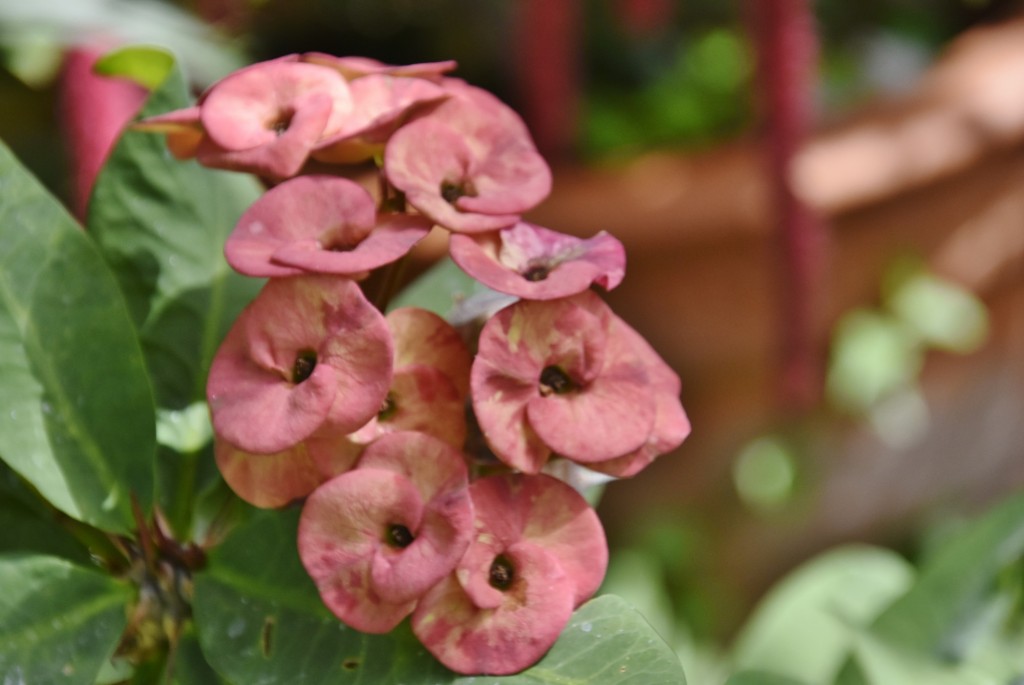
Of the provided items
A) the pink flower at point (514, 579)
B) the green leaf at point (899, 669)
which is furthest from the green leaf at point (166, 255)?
the green leaf at point (899, 669)

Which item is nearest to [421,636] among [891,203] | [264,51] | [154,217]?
[154,217]

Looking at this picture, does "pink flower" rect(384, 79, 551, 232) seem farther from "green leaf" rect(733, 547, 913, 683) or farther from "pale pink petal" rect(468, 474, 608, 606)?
"green leaf" rect(733, 547, 913, 683)

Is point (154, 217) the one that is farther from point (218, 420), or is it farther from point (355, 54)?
point (355, 54)

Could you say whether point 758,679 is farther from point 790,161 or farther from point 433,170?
point 790,161

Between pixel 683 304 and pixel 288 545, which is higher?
pixel 288 545

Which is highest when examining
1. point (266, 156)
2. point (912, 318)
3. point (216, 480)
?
point (266, 156)

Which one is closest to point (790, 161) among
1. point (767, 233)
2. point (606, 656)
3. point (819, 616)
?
point (767, 233)

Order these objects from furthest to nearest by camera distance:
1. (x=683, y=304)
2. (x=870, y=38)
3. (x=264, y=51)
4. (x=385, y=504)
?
(x=870, y=38) < (x=264, y=51) < (x=683, y=304) < (x=385, y=504)
